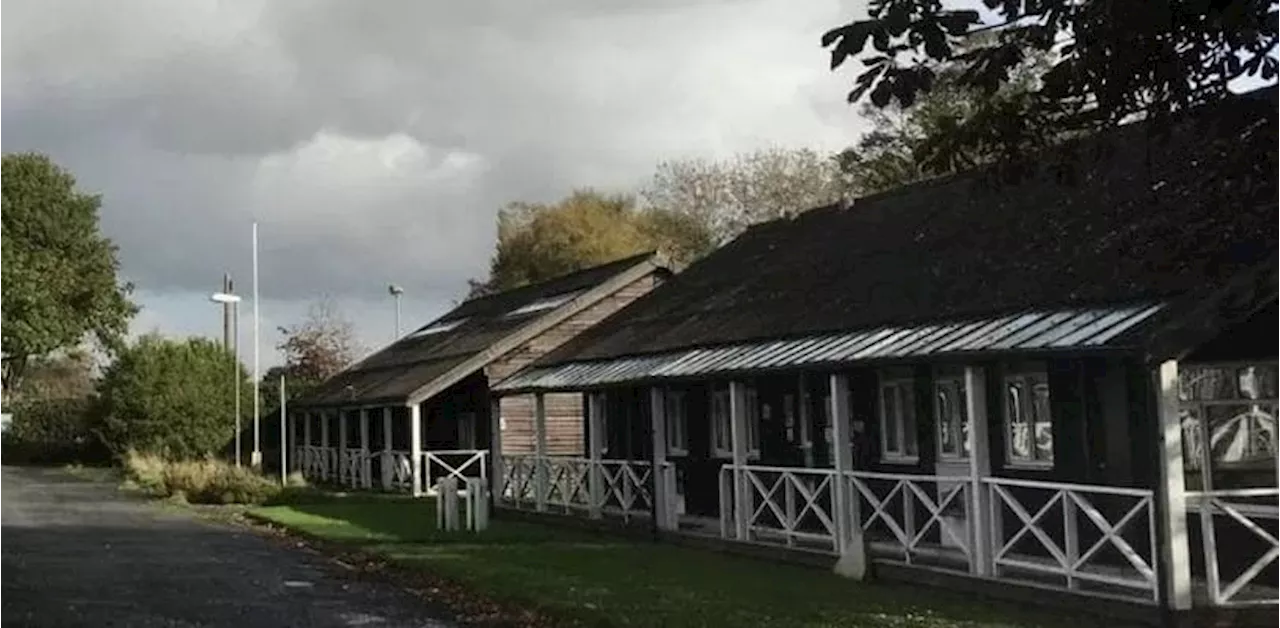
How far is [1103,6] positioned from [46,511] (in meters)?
34.2

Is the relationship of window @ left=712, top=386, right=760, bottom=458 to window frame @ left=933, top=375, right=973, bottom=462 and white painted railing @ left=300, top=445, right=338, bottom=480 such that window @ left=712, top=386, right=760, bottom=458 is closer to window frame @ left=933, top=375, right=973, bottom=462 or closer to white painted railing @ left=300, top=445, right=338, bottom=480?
window frame @ left=933, top=375, right=973, bottom=462

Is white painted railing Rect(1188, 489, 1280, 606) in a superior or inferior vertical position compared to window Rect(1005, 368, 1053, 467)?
inferior

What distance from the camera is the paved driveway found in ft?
55.5

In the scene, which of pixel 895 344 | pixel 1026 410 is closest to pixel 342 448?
pixel 895 344

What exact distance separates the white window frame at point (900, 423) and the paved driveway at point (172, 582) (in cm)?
667

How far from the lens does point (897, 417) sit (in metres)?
22.2

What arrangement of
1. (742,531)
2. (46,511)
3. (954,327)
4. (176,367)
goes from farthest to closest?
(176,367), (46,511), (742,531), (954,327)

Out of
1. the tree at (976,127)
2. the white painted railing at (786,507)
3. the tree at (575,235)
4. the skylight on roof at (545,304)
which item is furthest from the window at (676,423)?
the tree at (575,235)

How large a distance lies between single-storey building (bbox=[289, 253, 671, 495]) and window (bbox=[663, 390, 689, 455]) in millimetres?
A: 8748

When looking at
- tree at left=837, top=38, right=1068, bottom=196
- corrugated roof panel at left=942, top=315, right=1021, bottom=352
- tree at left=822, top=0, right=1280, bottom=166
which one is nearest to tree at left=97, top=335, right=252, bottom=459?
corrugated roof panel at left=942, top=315, right=1021, bottom=352

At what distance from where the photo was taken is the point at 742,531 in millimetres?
22484

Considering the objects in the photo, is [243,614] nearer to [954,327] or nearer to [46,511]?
[954,327]

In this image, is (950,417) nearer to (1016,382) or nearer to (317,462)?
(1016,382)

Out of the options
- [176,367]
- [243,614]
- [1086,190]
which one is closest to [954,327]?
[1086,190]
